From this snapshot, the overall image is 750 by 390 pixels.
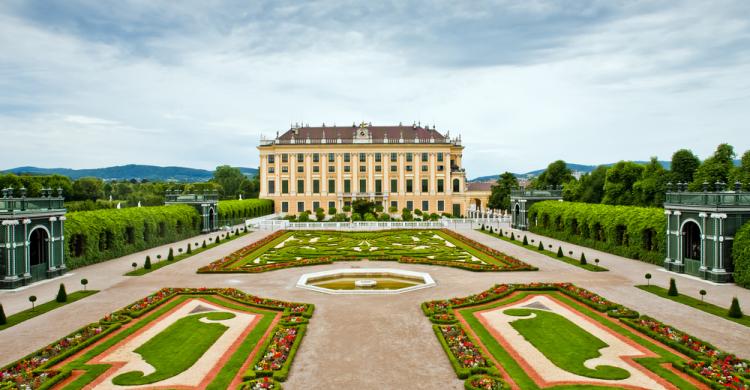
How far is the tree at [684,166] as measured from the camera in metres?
57.4

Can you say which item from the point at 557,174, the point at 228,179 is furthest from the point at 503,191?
the point at 228,179

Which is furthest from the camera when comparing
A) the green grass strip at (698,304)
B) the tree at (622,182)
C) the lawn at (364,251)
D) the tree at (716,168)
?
the tree at (622,182)

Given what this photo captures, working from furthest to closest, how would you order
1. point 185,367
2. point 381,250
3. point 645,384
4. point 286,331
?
point 381,250 → point 286,331 → point 185,367 → point 645,384

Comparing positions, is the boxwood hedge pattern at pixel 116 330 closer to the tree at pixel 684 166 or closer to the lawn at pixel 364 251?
the lawn at pixel 364 251

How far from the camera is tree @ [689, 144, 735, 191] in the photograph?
52.5 meters

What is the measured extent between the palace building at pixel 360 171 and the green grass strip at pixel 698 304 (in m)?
56.3

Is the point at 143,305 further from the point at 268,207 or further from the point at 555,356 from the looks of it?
the point at 268,207

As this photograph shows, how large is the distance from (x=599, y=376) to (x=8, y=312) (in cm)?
2184

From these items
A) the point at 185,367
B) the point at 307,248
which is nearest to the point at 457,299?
the point at 185,367

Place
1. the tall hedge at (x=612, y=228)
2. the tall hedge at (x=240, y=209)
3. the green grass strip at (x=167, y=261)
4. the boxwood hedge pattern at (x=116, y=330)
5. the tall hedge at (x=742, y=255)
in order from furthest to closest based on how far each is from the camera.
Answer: the tall hedge at (x=240, y=209)
the tall hedge at (x=612, y=228)
the green grass strip at (x=167, y=261)
the tall hedge at (x=742, y=255)
the boxwood hedge pattern at (x=116, y=330)

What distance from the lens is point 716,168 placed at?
52781 mm

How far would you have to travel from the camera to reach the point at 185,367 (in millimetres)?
13852

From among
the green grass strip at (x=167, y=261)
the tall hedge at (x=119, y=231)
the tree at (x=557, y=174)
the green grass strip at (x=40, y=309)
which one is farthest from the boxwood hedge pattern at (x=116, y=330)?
the tree at (x=557, y=174)

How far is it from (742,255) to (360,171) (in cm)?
6056
